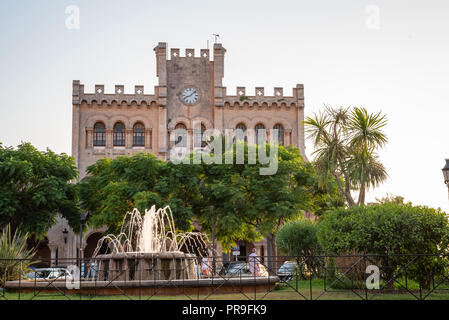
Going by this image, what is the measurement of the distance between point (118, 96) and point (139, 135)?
3464mm

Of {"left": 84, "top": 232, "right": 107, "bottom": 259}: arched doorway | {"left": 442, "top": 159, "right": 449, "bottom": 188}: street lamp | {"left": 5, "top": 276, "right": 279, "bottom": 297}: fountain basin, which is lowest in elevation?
{"left": 84, "top": 232, "right": 107, "bottom": 259}: arched doorway

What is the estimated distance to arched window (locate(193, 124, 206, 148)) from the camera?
43.2 metres

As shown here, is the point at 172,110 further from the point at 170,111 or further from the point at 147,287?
the point at 147,287

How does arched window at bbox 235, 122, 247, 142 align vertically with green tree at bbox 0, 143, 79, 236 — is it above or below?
above

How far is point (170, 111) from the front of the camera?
145 feet

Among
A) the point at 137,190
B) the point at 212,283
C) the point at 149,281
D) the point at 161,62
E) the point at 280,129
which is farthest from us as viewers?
the point at 280,129

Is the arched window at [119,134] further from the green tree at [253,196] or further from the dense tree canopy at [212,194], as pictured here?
the green tree at [253,196]

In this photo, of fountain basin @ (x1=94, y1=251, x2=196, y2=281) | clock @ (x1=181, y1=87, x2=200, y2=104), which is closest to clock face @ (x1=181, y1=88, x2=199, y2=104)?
clock @ (x1=181, y1=87, x2=200, y2=104)

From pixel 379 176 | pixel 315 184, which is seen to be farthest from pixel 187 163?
pixel 379 176

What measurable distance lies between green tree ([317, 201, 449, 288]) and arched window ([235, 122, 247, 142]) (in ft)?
94.1

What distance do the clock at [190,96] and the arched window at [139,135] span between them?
4.07 metres

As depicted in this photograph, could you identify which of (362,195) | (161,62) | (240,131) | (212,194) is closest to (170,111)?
(161,62)

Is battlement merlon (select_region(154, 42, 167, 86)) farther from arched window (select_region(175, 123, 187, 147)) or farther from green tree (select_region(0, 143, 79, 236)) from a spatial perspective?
green tree (select_region(0, 143, 79, 236))

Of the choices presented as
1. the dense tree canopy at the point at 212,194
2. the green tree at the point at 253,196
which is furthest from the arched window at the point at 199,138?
the dense tree canopy at the point at 212,194
